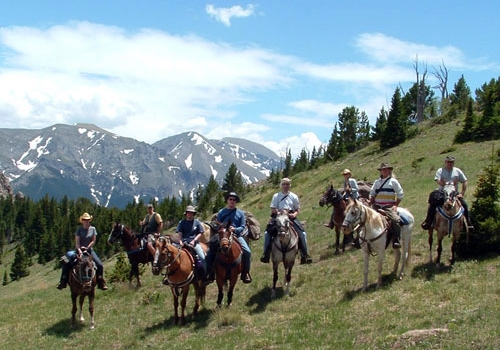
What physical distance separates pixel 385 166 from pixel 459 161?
2738 cm

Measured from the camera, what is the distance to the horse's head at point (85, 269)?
1500cm

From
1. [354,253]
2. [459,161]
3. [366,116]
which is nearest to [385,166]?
[354,253]

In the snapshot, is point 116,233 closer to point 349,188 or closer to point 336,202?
point 336,202

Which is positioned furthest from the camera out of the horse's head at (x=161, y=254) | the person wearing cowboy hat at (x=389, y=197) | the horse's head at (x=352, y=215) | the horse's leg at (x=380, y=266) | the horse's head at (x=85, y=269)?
the horse's head at (x=85, y=269)

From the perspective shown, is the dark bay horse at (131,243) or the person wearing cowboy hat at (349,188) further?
the dark bay horse at (131,243)

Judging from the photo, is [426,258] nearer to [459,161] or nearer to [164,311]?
[164,311]

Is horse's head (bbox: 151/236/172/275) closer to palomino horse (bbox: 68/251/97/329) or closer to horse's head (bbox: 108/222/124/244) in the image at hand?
palomino horse (bbox: 68/251/97/329)

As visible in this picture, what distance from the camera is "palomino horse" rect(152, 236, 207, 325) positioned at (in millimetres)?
13250

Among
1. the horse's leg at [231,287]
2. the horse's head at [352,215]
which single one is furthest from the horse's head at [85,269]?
the horse's head at [352,215]

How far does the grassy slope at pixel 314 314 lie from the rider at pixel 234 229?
1127mm

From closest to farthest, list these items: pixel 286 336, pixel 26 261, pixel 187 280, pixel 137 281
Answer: pixel 286 336 < pixel 187 280 < pixel 137 281 < pixel 26 261

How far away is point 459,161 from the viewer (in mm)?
38656

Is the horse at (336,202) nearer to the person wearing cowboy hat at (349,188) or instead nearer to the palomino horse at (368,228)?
the person wearing cowboy hat at (349,188)

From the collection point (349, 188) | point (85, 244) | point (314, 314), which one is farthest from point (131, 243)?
point (314, 314)
